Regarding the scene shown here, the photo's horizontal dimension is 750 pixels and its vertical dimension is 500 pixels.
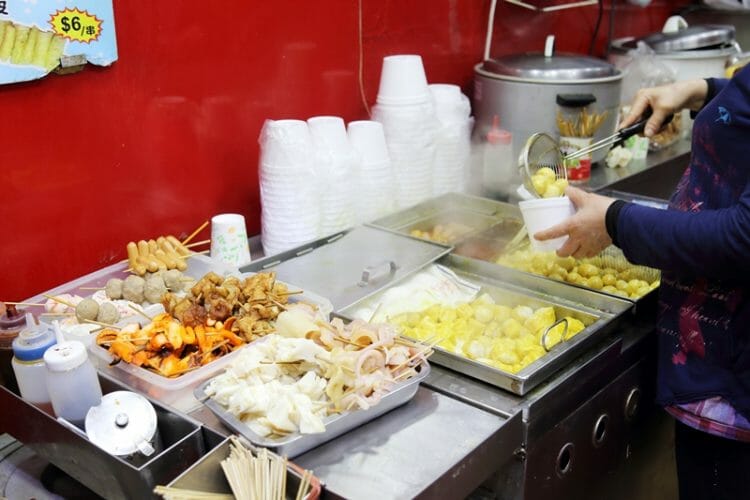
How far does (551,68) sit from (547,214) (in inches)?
47.9

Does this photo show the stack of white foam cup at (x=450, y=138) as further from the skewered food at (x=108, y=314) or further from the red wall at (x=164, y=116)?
the skewered food at (x=108, y=314)

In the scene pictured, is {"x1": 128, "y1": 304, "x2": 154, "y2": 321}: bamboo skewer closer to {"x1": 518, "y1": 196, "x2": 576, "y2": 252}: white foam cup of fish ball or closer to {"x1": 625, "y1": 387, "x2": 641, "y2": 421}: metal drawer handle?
{"x1": 518, "y1": 196, "x2": 576, "y2": 252}: white foam cup of fish ball

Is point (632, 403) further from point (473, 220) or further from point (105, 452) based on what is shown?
point (105, 452)

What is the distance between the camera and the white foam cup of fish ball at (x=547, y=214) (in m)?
1.88

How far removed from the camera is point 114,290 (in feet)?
6.32

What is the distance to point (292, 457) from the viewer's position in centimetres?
139

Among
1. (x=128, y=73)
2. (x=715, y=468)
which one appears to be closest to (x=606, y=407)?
(x=715, y=468)

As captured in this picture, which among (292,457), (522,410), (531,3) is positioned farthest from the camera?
(531,3)

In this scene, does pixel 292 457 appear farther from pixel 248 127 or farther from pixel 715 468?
pixel 248 127

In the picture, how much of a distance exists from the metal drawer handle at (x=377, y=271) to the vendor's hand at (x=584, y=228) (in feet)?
1.43

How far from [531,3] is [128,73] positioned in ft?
7.37

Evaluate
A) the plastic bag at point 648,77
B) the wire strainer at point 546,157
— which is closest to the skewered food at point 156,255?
the wire strainer at point 546,157

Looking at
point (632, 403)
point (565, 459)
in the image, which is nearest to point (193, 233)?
point (565, 459)

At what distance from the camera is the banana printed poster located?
1.75 metres
